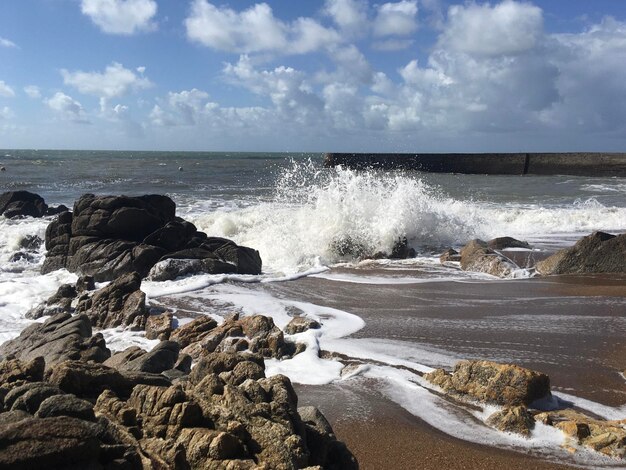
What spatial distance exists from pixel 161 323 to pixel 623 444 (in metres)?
5.25

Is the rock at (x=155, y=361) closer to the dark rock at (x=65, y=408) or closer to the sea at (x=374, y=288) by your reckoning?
the sea at (x=374, y=288)

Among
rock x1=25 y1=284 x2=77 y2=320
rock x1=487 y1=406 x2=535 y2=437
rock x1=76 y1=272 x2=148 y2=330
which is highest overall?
rock x1=487 y1=406 x2=535 y2=437

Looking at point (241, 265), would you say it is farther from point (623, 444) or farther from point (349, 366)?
point (623, 444)

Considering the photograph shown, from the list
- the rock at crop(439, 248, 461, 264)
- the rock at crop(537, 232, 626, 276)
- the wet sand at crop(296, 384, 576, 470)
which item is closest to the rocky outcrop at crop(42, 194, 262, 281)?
the rock at crop(439, 248, 461, 264)

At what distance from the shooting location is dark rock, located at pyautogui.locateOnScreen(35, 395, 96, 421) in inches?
105

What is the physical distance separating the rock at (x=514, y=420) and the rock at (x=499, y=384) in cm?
22

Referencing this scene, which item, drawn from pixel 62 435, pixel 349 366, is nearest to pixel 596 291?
pixel 349 366

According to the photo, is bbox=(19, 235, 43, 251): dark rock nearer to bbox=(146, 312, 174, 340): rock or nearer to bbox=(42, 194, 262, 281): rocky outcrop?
bbox=(42, 194, 262, 281): rocky outcrop

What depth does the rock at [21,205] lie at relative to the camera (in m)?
18.2

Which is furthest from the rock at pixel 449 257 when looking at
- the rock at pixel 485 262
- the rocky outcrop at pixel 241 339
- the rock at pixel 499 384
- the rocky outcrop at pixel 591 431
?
the rocky outcrop at pixel 591 431

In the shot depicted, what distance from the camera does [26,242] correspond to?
45.4 feet

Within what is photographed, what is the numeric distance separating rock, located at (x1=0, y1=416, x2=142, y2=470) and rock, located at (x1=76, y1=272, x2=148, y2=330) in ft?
16.6

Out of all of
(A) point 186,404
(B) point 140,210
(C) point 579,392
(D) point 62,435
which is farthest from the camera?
(B) point 140,210

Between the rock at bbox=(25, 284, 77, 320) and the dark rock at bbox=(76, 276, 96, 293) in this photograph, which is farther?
the dark rock at bbox=(76, 276, 96, 293)
